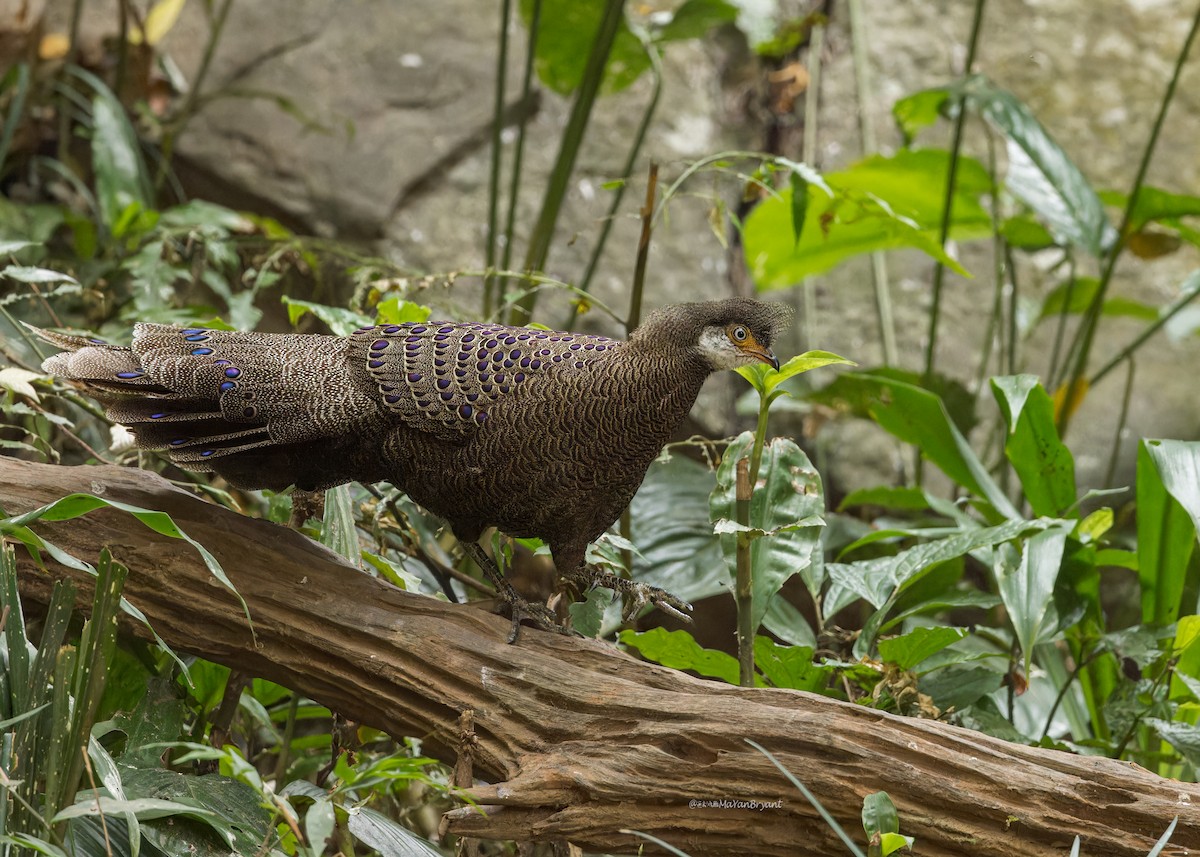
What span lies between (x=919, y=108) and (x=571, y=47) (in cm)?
116

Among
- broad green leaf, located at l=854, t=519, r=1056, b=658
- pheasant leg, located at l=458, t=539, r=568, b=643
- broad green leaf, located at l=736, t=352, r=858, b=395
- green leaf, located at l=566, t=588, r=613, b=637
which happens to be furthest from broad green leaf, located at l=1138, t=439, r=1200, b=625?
pheasant leg, located at l=458, t=539, r=568, b=643

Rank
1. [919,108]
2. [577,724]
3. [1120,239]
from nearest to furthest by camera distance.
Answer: [577,724] < [1120,239] < [919,108]

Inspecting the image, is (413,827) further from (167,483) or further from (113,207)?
(113,207)

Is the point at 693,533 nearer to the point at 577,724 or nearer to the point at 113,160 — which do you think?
the point at 577,724

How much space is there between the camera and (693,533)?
3213 millimetres

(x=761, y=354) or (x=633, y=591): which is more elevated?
(x=761, y=354)

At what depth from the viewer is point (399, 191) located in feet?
14.6

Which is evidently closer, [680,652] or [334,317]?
[680,652]

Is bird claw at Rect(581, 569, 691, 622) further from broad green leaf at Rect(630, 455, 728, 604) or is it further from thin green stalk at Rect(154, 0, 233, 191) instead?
thin green stalk at Rect(154, 0, 233, 191)

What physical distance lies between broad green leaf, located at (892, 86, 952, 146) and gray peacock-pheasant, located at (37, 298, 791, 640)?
156cm

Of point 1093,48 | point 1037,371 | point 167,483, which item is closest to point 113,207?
point 167,483

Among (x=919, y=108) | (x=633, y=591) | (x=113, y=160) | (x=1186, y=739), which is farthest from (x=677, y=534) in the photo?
(x=113, y=160)

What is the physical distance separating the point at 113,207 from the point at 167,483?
5.90 ft

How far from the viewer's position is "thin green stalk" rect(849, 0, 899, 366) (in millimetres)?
4039
